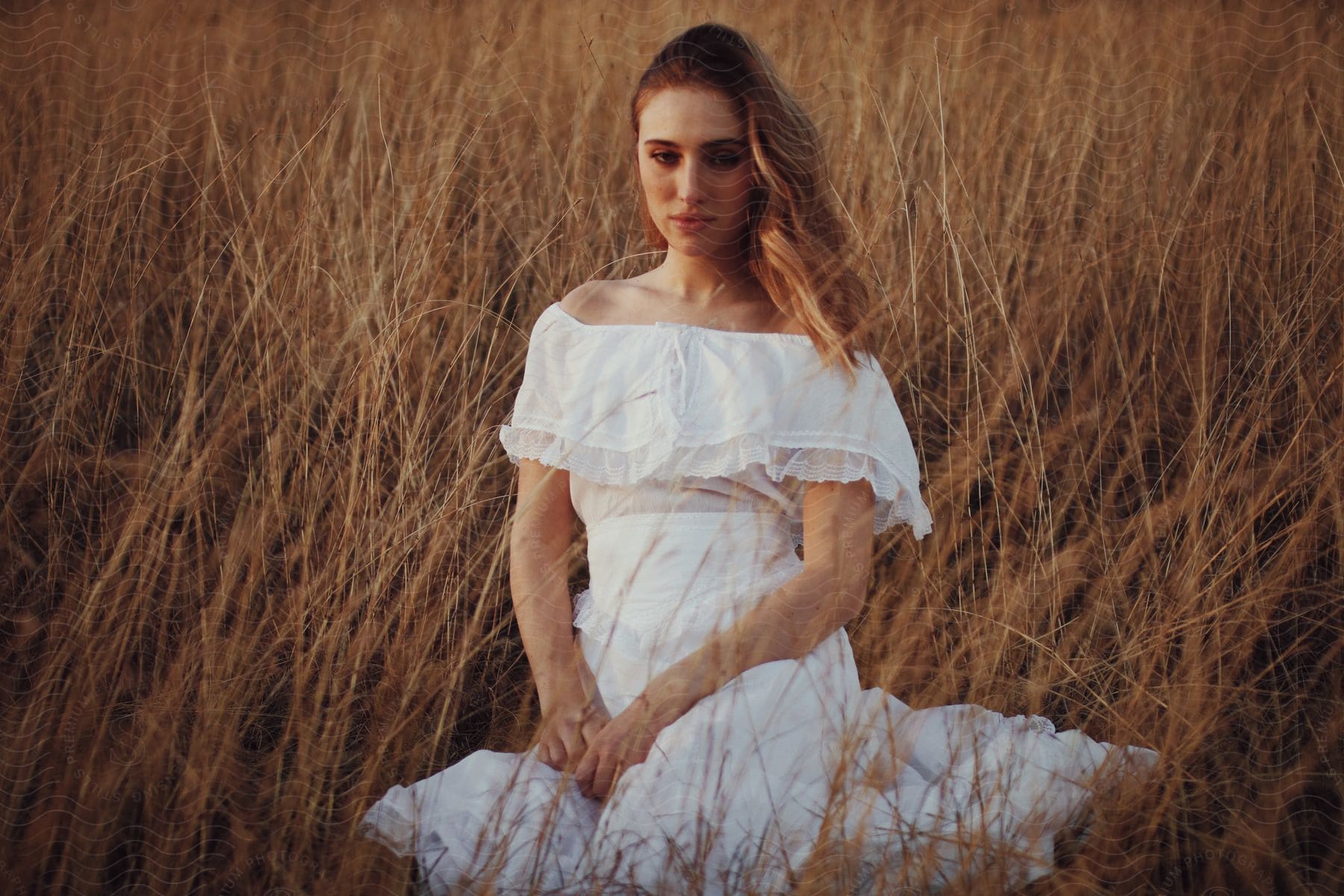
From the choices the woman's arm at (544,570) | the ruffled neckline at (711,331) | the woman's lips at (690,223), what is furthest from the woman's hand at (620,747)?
the woman's lips at (690,223)

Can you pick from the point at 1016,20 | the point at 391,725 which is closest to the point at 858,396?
the point at 391,725

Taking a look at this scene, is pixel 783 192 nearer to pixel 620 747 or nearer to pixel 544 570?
pixel 544 570

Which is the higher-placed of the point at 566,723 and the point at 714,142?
the point at 714,142

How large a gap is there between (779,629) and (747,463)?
0.26 meters

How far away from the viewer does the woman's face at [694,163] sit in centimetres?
167

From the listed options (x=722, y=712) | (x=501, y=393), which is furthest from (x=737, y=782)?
(x=501, y=393)

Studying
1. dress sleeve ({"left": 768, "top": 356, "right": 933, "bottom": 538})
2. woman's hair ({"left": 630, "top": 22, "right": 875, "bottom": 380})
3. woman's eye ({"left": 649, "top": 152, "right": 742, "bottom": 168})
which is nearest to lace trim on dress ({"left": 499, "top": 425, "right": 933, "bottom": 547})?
dress sleeve ({"left": 768, "top": 356, "right": 933, "bottom": 538})

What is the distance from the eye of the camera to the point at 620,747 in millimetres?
1551

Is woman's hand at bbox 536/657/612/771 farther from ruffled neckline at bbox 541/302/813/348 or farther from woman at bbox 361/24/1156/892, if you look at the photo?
ruffled neckline at bbox 541/302/813/348

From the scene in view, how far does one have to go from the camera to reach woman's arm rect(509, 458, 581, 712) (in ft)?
5.70

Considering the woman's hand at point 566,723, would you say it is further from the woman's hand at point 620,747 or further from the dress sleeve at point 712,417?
the dress sleeve at point 712,417

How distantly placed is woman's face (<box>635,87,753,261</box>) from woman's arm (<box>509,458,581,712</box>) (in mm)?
466

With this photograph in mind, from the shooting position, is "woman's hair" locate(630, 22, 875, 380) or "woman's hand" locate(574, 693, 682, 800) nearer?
"woman's hand" locate(574, 693, 682, 800)

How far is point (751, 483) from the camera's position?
171 centimetres
